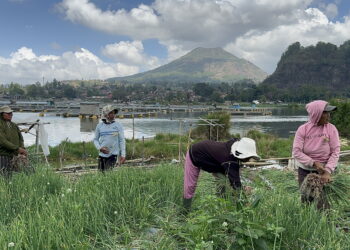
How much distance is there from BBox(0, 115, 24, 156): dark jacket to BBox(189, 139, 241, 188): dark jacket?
2.50 meters

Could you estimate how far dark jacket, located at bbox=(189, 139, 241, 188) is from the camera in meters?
2.49

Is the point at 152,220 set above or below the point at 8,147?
below

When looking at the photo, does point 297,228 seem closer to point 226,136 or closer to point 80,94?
point 226,136

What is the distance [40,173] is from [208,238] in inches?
88.4

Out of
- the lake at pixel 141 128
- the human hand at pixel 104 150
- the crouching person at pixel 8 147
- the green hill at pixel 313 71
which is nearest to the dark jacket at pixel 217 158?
the human hand at pixel 104 150

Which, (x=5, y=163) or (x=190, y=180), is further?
(x=5, y=163)

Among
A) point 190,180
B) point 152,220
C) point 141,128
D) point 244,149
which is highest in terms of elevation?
point 244,149

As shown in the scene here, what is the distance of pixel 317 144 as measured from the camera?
2.82 metres

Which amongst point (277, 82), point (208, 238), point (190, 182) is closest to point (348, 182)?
point (190, 182)

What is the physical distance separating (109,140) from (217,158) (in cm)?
196

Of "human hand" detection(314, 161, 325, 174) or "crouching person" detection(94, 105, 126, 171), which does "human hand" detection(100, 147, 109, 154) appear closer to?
"crouching person" detection(94, 105, 126, 171)

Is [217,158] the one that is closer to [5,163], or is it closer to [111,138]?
[111,138]

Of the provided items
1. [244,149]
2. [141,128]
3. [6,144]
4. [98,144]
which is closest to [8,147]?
[6,144]

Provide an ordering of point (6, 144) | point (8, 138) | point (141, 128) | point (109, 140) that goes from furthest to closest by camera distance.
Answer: point (141, 128) → point (109, 140) → point (8, 138) → point (6, 144)
